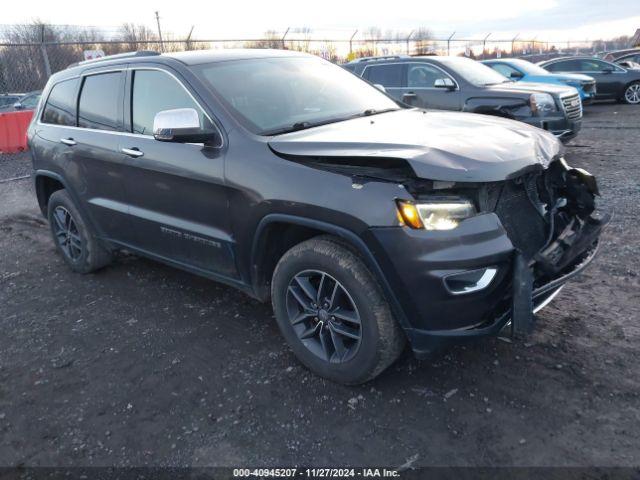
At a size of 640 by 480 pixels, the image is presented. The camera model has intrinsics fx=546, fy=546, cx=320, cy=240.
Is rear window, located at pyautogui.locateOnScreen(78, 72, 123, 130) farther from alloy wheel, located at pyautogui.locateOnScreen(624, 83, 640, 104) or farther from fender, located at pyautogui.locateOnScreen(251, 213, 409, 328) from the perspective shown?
alloy wheel, located at pyautogui.locateOnScreen(624, 83, 640, 104)

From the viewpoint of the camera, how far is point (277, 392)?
3123mm

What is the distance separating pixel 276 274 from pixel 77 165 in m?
2.41

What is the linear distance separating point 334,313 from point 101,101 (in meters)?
2.73

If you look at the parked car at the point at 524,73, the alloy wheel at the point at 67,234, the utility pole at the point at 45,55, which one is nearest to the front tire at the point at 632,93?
the parked car at the point at 524,73

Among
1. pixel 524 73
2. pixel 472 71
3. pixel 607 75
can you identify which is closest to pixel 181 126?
pixel 472 71

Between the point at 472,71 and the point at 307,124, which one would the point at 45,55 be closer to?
the point at 472,71

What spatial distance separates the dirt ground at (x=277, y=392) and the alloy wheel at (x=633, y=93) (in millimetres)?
14093

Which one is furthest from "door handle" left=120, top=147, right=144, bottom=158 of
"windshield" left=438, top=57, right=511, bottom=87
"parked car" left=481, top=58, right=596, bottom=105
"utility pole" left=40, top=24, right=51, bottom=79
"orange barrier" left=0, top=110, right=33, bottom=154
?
"utility pole" left=40, top=24, right=51, bottom=79

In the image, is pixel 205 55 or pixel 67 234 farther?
pixel 67 234

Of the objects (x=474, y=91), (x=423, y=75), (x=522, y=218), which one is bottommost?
(x=522, y=218)

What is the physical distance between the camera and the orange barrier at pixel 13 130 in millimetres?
12516

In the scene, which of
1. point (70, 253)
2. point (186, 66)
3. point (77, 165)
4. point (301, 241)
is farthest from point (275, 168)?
point (70, 253)

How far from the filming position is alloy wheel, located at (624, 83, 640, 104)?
16.1m

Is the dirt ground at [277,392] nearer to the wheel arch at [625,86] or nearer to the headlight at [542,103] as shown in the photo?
the headlight at [542,103]
